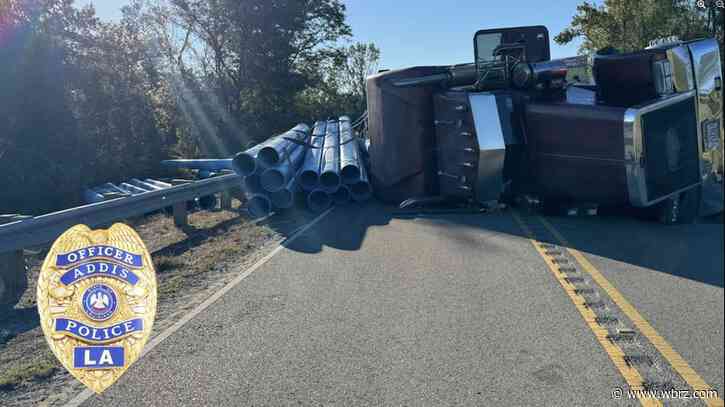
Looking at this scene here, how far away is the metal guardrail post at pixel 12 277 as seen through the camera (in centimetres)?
675

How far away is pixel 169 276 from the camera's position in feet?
24.7

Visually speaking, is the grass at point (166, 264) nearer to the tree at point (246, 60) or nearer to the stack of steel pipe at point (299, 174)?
the stack of steel pipe at point (299, 174)

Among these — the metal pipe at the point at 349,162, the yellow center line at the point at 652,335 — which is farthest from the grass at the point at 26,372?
the metal pipe at the point at 349,162

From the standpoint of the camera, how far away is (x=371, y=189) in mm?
13133

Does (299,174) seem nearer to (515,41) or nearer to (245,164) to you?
(245,164)

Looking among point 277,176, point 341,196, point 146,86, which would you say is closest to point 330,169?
point 341,196

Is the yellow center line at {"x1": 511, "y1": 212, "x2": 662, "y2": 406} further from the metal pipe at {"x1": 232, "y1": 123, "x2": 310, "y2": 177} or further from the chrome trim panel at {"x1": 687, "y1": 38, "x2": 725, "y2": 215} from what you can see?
the metal pipe at {"x1": 232, "y1": 123, "x2": 310, "y2": 177}

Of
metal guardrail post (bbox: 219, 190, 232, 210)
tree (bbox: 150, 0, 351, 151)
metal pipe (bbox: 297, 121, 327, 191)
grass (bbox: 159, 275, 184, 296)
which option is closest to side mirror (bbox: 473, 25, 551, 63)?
metal pipe (bbox: 297, 121, 327, 191)

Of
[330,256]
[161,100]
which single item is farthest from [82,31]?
[330,256]

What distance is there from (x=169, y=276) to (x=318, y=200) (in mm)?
5595

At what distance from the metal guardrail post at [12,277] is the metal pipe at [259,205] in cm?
503

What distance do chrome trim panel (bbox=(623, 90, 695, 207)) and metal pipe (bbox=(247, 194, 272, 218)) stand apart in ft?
21.0

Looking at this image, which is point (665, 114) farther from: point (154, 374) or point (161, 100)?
point (161, 100)

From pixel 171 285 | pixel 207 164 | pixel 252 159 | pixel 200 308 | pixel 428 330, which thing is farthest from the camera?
pixel 207 164
